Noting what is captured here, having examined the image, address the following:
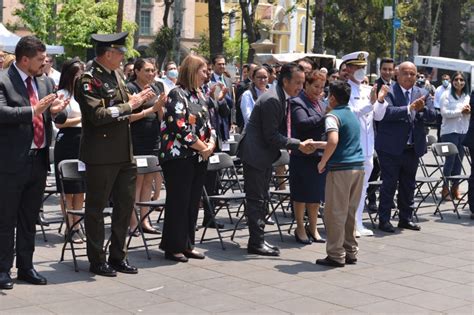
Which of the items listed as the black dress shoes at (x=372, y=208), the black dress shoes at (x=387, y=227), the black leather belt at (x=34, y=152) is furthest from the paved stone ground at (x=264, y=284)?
the black dress shoes at (x=372, y=208)

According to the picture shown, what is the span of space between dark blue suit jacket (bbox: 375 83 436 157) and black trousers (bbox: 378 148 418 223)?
104 mm

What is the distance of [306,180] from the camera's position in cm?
974

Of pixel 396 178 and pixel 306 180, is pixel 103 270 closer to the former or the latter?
pixel 306 180

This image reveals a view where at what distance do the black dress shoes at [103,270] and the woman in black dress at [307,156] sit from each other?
8.73 ft

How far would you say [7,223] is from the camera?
7.29 metres

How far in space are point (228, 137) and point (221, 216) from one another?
1394 mm

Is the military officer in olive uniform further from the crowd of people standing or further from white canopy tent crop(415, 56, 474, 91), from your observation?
white canopy tent crop(415, 56, 474, 91)

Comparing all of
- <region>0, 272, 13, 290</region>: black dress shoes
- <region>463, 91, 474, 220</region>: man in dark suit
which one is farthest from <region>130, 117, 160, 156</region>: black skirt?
<region>463, 91, 474, 220</region>: man in dark suit

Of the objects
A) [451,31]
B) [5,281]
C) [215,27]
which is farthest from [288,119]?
[451,31]

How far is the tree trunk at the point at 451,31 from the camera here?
4125cm

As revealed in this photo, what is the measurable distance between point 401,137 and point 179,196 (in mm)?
3269

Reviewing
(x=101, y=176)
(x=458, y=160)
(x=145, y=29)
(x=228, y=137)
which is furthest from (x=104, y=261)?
(x=145, y=29)

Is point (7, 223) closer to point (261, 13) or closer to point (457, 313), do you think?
point (457, 313)

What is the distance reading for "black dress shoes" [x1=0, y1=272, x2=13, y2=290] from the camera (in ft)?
23.8
